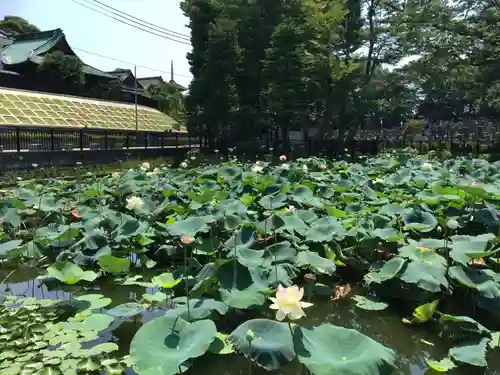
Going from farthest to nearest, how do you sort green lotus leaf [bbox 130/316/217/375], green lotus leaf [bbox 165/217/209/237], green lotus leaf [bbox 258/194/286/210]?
1. green lotus leaf [bbox 258/194/286/210]
2. green lotus leaf [bbox 165/217/209/237]
3. green lotus leaf [bbox 130/316/217/375]

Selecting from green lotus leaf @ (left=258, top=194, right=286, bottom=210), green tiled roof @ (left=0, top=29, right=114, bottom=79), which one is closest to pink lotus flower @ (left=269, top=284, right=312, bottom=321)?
green lotus leaf @ (left=258, top=194, right=286, bottom=210)

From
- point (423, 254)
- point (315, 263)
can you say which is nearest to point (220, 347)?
point (315, 263)

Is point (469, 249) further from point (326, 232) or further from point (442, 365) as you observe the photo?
point (326, 232)

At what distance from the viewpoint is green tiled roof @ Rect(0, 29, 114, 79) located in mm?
20344

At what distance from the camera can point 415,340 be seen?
2709 millimetres

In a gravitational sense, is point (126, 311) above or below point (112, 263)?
below

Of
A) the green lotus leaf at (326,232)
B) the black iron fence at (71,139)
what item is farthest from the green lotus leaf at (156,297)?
the black iron fence at (71,139)

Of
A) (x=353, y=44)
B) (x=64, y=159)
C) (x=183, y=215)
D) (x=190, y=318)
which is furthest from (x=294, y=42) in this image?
(x=190, y=318)

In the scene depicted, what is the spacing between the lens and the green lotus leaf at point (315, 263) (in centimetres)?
298

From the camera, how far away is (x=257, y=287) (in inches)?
98.0

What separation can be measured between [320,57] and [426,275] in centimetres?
1369

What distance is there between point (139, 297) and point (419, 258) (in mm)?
2076

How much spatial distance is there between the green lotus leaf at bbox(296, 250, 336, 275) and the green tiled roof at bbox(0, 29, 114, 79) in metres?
20.8

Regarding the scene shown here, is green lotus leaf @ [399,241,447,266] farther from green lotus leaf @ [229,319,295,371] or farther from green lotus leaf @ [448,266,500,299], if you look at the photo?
green lotus leaf @ [229,319,295,371]
